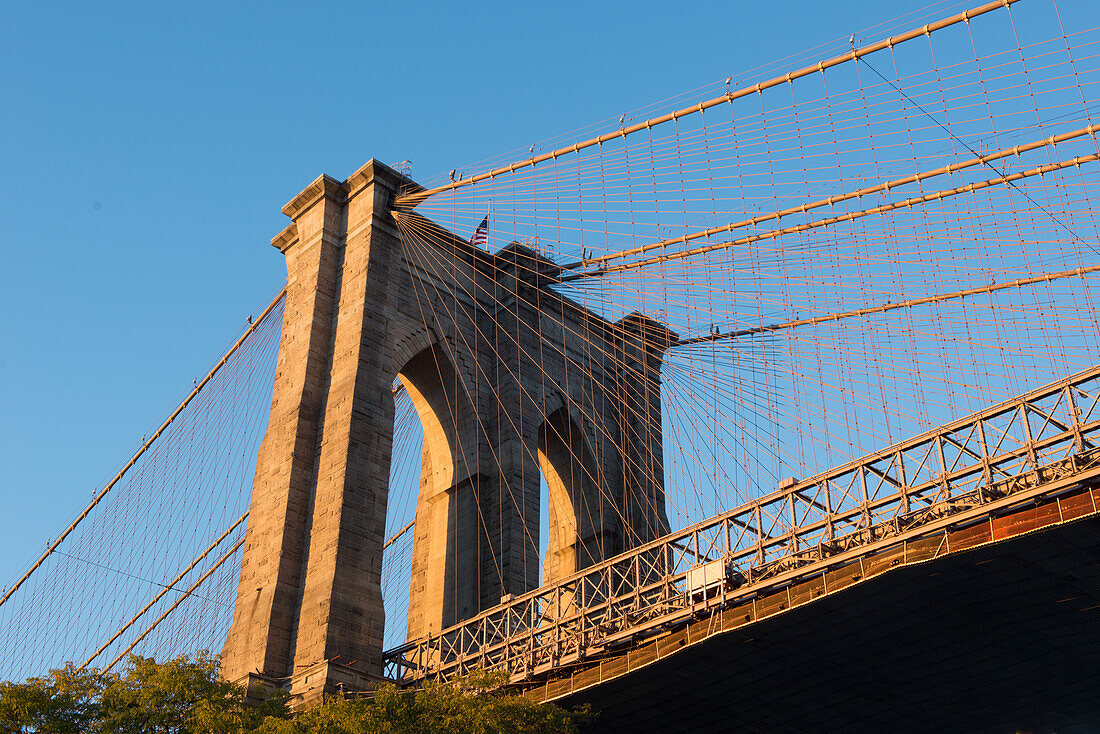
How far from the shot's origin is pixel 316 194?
36656mm

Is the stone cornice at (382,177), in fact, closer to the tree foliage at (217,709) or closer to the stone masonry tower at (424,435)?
the stone masonry tower at (424,435)

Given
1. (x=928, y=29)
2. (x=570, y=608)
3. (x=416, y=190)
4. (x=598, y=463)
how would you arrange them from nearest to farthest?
(x=928, y=29) → (x=570, y=608) → (x=416, y=190) → (x=598, y=463)

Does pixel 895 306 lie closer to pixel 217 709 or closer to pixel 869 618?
pixel 869 618

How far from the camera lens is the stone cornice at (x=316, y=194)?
36.4 meters

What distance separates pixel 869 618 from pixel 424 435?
17.7m

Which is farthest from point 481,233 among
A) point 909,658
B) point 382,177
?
point 909,658

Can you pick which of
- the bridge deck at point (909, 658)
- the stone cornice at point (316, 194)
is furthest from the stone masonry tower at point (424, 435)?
the bridge deck at point (909, 658)

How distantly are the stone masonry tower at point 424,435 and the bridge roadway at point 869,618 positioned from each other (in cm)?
306

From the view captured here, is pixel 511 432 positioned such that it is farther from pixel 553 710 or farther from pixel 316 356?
pixel 553 710

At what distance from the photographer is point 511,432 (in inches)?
1455

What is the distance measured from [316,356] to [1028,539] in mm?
20548

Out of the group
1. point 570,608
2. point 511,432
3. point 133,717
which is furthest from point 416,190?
point 133,717

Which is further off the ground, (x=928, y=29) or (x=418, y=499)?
(x=928, y=29)

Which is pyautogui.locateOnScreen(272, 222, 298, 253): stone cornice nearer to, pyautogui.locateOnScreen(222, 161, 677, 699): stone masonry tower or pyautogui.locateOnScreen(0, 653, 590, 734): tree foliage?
pyautogui.locateOnScreen(222, 161, 677, 699): stone masonry tower
